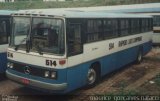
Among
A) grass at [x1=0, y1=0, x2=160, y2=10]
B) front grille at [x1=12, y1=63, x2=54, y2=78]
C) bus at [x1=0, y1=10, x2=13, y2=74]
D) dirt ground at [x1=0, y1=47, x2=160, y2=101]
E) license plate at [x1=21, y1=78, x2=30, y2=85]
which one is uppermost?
grass at [x1=0, y1=0, x2=160, y2=10]

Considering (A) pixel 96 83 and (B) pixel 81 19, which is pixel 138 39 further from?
(B) pixel 81 19

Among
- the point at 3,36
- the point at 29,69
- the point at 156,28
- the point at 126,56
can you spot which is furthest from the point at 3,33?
the point at 156,28

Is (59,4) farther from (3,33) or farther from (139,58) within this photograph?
(3,33)

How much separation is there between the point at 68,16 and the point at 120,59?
501 cm

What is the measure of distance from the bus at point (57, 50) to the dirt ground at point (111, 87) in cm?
45

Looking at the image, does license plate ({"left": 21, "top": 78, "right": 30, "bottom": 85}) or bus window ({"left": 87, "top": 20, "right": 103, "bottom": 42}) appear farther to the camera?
bus window ({"left": 87, "top": 20, "right": 103, "bottom": 42})

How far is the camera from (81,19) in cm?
909

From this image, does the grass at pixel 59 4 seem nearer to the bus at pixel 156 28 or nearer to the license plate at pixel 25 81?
the bus at pixel 156 28

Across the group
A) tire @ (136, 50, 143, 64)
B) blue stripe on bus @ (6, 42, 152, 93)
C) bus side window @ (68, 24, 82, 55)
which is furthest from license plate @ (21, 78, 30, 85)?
tire @ (136, 50, 143, 64)

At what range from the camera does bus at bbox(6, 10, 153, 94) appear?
8031 mm

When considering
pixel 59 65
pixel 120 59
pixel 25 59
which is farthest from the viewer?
pixel 120 59

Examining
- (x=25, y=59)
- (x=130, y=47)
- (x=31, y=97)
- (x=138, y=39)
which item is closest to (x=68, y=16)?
(x=25, y=59)

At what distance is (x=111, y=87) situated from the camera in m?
10.2

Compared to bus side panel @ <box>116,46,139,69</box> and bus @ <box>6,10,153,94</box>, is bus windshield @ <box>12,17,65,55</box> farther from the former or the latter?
bus side panel @ <box>116,46,139,69</box>
